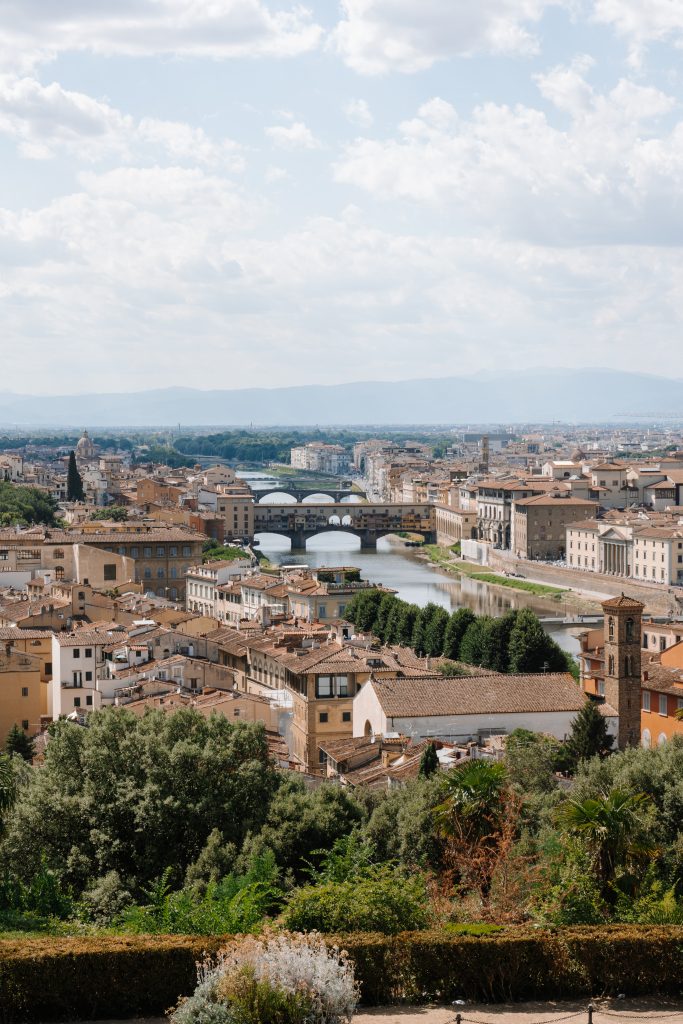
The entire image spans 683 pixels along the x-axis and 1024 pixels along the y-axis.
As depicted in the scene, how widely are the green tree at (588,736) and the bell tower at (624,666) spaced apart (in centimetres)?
70

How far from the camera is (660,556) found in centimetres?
3778

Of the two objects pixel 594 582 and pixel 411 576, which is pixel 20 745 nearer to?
pixel 594 582

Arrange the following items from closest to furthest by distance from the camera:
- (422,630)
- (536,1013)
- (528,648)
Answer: (536,1013) < (528,648) < (422,630)

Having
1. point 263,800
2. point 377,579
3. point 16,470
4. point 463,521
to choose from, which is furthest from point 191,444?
point 263,800

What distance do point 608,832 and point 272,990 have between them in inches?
105

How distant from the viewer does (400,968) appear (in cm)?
484

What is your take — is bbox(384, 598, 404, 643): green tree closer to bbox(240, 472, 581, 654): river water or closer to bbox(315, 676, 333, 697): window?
bbox(240, 472, 581, 654): river water

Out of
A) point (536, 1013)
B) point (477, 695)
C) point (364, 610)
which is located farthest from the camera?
point (364, 610)

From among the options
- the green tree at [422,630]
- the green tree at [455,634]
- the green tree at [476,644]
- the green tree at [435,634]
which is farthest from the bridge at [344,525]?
the green tree at [476,644]

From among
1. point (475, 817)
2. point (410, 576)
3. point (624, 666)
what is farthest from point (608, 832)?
point (410, 576)

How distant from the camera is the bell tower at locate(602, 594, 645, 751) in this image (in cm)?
1366

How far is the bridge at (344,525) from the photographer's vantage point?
185 ft

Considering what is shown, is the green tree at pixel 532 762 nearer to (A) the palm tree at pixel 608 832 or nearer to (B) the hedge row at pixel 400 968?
(A) the palm tree at pixel 608 832

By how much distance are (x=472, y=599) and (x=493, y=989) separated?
33.1m
